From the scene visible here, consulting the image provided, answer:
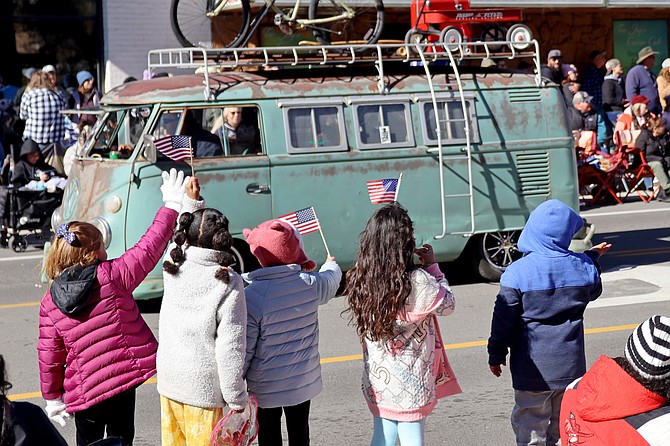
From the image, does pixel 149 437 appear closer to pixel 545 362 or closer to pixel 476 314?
pixel 545 362

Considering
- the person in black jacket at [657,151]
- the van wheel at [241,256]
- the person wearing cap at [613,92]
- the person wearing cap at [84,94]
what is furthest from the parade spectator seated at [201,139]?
the person wearing cap at [613,92]

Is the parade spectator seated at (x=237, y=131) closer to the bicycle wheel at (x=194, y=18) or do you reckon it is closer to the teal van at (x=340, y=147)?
the teal van at (x=340, y=147)

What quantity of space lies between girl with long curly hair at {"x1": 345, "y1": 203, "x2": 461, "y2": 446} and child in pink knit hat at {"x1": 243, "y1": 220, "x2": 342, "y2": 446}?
26cm

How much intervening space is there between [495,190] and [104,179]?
160 inches

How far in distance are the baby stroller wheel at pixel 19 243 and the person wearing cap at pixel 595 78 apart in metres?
12.4

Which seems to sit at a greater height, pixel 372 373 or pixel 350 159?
pixel 350 159

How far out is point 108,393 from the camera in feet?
17.1

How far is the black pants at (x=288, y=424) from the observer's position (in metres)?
5.29

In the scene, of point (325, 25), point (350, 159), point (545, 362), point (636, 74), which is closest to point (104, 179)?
point (350, 159)

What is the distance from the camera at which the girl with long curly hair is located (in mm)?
5137

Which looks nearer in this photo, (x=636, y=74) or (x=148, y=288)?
(x=148, y=288)

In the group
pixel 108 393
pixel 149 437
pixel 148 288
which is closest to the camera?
pixel 108 393

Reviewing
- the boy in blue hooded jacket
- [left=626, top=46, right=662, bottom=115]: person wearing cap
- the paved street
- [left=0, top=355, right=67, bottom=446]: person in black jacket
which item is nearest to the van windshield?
the paved street

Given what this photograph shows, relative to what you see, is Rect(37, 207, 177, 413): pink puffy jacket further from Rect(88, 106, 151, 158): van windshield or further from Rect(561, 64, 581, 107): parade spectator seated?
Rect(561, 64, 581, 107): parade spectator seated
